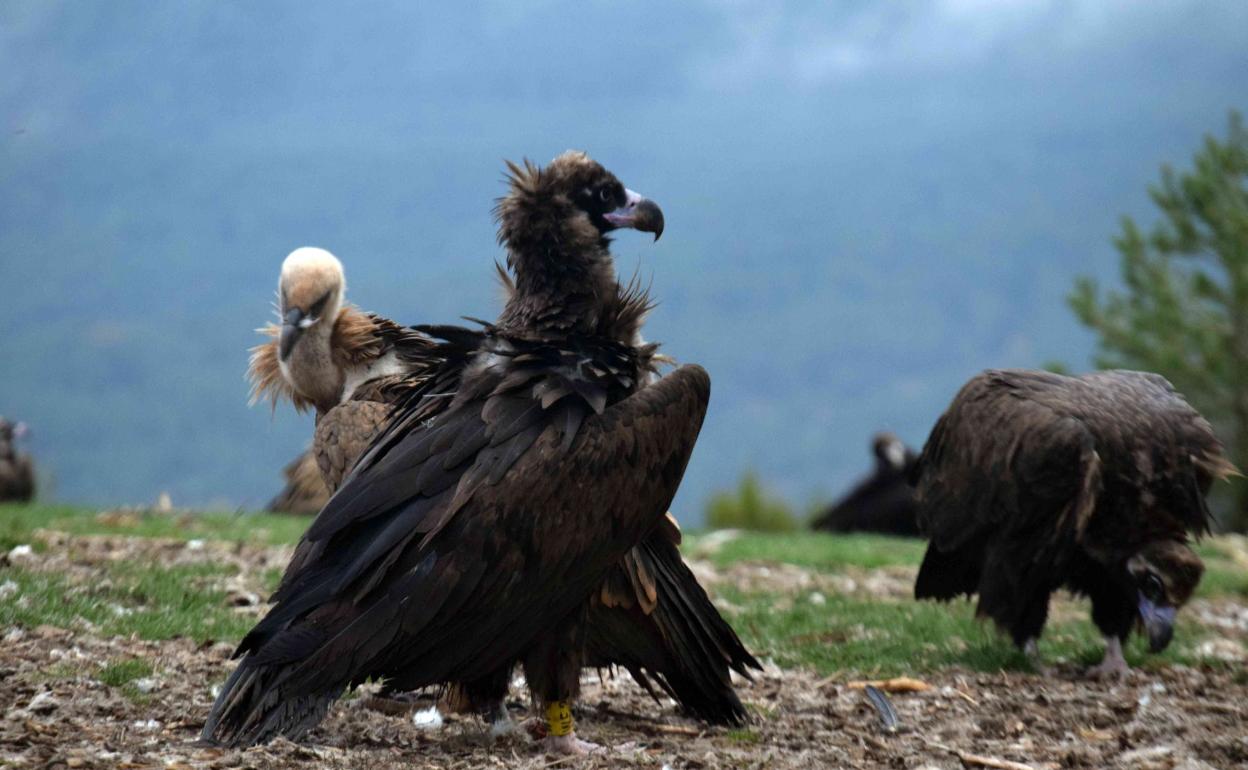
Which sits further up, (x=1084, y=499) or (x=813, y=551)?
(x=1084, y=499)

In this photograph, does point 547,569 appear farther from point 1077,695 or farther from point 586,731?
point 1077,695

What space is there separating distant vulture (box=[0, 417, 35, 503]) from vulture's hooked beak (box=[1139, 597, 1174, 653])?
12.4 m

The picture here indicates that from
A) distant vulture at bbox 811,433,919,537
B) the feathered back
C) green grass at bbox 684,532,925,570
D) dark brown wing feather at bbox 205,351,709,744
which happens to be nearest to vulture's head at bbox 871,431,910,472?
distant vulture at bbox 811,433,919,537

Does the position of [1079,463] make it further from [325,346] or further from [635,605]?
[325,346]

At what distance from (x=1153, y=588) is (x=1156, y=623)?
0.17 m

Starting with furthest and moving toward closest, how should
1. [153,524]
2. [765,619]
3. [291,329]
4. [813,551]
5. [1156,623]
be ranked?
[813,551]
[153,524]
[765,619]
[1156,623]
[291,329]

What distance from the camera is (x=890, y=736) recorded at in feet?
17.4

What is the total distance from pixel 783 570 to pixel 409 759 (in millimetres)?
6504

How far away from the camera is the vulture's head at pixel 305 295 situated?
21.4 ft

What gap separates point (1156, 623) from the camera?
22.3 ft

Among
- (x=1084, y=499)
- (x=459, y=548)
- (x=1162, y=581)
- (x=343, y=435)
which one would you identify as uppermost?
(x=343, y=435)

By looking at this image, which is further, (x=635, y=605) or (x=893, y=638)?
(x=893, y=638)

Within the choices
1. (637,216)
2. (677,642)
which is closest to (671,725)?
(677,642)

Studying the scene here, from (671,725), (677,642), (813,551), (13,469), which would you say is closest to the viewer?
(677,642)
